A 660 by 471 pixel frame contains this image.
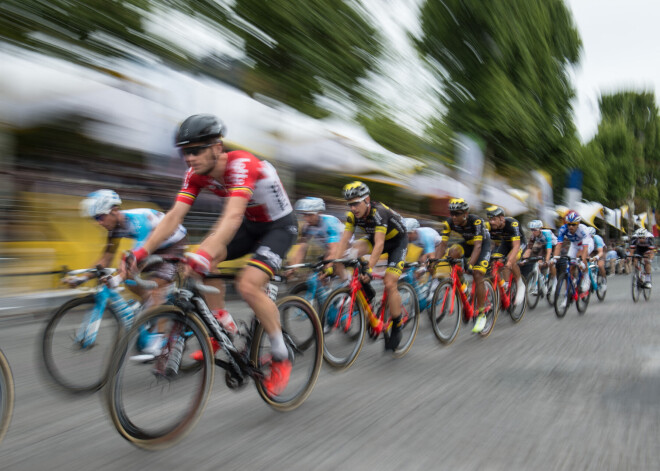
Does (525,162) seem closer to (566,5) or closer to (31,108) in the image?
(566,5)

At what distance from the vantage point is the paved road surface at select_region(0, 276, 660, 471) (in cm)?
303

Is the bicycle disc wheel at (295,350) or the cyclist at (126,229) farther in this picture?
the cyclist at (126,229)

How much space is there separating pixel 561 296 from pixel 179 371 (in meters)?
7.75

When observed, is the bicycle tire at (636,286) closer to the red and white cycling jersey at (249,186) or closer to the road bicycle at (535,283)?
the road bicycle at (535,283)

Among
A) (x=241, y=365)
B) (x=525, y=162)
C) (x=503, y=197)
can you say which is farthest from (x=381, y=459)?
(x=525, y=162)

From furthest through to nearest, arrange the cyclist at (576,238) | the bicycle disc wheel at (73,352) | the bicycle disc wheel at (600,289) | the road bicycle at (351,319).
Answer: the bicycle disc wheel at (600,289) < the cyclist at (576,238) < the road bicycle at (351,319) < the bicycle disc wheel at (73,352)

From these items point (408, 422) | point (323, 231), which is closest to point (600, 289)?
point (323, 231)

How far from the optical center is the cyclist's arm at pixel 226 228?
10.7ft

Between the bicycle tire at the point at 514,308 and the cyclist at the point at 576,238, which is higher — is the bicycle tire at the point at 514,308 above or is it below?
below

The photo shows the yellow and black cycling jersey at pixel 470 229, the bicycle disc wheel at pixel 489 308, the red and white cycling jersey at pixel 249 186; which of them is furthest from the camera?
the bicycle disc wheel at pixel 489 308

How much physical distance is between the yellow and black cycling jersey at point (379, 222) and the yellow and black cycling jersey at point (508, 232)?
2.98 m

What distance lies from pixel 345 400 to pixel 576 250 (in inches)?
322

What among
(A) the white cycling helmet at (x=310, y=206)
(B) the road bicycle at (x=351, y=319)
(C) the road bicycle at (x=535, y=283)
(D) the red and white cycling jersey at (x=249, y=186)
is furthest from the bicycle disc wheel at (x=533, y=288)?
(D) the red and white cycling jersey at (x=249, y=186)

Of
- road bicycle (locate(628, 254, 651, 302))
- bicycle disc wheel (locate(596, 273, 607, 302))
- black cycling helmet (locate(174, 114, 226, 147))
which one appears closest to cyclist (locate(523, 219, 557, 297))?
bicycle disc wheel (locate(596, 273, 607, 302))
